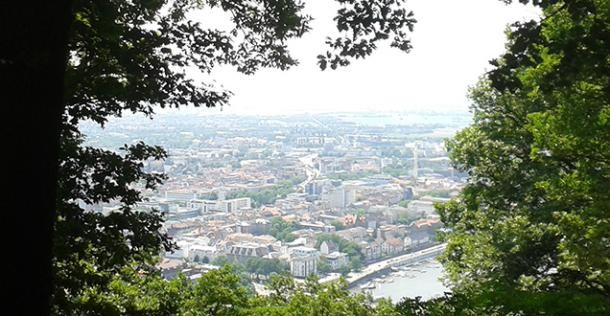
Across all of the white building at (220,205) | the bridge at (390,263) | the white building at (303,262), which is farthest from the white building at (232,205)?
the bridge at (390,263)

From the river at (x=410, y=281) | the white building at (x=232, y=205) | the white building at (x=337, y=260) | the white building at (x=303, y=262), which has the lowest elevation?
the river at (x=410, y=281)

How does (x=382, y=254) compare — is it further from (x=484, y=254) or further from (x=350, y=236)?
(x=484, y=254)

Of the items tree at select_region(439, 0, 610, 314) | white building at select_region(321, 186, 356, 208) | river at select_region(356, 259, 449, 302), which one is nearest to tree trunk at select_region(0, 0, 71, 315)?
tree at select_region(439, 0, 610, 314)

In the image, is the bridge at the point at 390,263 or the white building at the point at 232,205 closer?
the bridge at the point at 390,263

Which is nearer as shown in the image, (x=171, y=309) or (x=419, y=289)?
(x=171, y=309)

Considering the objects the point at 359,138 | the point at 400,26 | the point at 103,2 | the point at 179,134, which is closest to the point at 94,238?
the point at 103,2

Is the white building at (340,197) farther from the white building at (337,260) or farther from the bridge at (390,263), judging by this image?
the white building at (337,260)

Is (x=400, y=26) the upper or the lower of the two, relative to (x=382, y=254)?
upper
